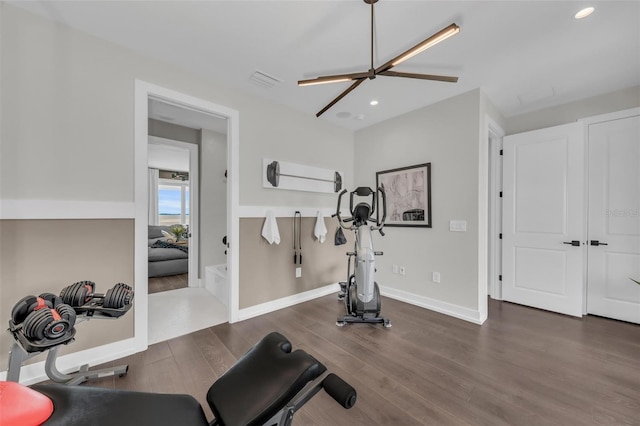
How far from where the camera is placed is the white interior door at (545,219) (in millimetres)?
3072

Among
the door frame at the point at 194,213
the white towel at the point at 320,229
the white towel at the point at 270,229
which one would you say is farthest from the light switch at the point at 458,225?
the door frame at the point at 194,213

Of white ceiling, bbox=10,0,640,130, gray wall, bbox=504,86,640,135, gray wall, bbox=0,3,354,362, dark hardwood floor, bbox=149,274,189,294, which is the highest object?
white ceiling, bbox=10,0,640,130

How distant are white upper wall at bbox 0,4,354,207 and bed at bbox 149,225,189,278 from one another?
126 inches

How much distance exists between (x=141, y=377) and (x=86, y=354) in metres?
0.56

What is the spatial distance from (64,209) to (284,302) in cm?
244

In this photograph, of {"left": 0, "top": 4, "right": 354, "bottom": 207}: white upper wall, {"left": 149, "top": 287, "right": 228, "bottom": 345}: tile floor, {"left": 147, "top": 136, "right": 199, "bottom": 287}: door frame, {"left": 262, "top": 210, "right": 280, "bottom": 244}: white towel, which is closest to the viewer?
{"left": 0, "top": 4, "right": 354, "bottom": 207}: white upper wall

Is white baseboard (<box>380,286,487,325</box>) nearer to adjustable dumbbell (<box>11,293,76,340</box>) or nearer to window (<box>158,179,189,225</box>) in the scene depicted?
adjustable dumbbell (<box>11,293,76,340</box>)

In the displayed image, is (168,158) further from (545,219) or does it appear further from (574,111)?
(574,111)

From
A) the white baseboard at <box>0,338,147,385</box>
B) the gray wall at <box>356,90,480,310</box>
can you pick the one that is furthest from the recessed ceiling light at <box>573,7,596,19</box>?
the white baseboard at <box>0,338,147,385</box>

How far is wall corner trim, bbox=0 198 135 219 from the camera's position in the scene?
1.79 meters

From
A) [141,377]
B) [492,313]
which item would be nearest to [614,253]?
[492,313]

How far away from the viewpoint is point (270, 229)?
317cm

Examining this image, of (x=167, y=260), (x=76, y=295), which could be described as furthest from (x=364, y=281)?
(x=167, y=260)

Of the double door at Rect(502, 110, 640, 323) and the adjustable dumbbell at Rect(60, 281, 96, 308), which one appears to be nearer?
the adjustable dumbbell at Rect(60, 281, 96, 308)
